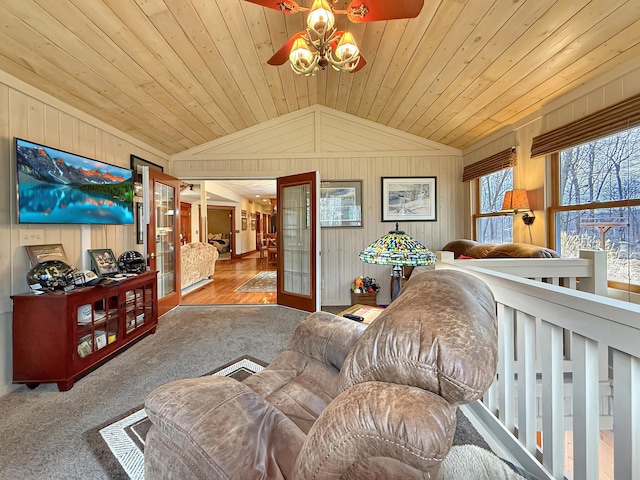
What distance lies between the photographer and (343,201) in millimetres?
4289

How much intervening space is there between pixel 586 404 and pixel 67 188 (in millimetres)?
3583

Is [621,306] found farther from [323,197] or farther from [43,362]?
[323,197]

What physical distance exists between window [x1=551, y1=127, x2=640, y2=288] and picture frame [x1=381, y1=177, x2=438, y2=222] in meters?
1.68

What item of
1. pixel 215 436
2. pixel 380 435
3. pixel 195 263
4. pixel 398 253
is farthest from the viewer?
pixel 195 263

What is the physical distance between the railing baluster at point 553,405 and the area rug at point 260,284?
4.40 m

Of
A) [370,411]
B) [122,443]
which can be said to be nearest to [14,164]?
[122,443]

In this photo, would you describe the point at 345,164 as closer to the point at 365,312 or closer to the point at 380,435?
the point at 365,312

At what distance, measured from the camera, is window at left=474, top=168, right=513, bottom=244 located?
11.0ft

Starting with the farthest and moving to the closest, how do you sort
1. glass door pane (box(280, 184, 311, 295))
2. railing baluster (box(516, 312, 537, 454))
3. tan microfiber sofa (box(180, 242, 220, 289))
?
tan microfiber sofa (box(180, 242, 220, 289)), glass door pane (box(280, 184, 311, 295)), railing baluster (box(516, 312, 537, 454))

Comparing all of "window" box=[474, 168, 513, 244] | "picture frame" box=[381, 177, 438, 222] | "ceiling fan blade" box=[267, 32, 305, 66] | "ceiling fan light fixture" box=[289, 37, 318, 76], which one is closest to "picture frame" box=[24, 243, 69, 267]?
"ceiling fan blade" box=[267, 32, 305, 66]

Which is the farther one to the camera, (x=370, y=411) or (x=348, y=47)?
Result: (x=348, y=47)

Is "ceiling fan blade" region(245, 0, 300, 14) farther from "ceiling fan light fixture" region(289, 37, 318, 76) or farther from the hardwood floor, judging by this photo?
the hardwood floor

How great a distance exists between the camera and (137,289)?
294 cm

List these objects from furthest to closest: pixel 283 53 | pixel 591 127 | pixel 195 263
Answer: pixel 195 263
pixel 591 127
pixel 283 53
